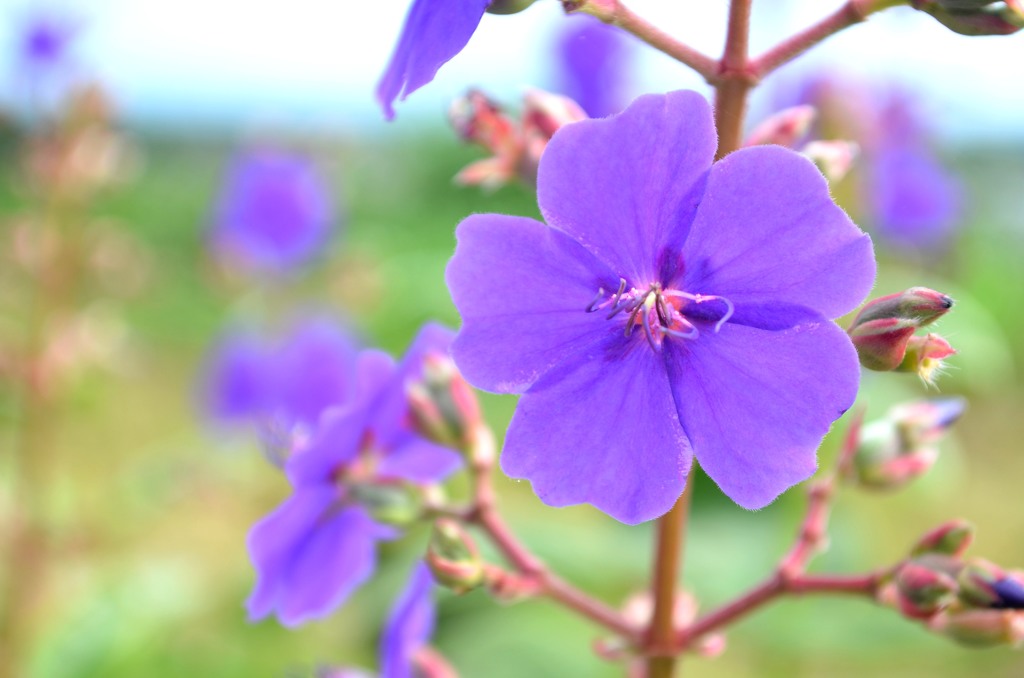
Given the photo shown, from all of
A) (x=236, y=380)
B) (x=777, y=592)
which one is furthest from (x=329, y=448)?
(x=236, y=380)

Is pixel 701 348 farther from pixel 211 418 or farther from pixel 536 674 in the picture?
pixel 211 418

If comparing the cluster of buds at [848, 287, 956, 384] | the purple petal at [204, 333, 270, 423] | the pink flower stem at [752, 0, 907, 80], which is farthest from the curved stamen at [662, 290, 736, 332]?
the purple petal at [204, 333, 270, 423]

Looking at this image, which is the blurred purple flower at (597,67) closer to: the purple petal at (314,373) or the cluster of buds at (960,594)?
the purple petal at (314,373)

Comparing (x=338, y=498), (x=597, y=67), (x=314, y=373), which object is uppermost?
(x=338, y=498)

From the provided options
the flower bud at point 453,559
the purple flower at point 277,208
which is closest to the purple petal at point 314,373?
the purple flower at point 277,208

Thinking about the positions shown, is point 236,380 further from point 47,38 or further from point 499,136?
point 499,136
